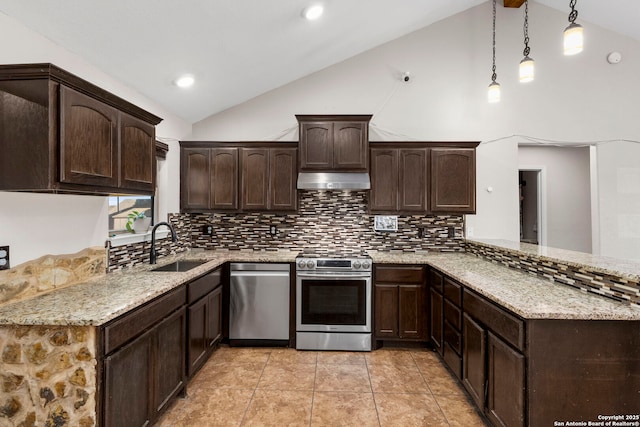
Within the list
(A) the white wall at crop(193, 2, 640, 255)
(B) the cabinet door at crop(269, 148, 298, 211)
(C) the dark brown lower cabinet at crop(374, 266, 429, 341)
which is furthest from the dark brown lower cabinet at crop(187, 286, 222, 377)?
(A) the white wall at crop(193, 2, 640, 255)

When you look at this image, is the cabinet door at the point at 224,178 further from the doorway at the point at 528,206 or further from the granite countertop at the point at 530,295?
the doorway at the point at 528,206

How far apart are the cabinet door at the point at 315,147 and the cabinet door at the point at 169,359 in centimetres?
196

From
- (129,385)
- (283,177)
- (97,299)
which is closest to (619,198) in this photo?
(283,177)

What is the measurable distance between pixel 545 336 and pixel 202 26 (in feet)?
9.99

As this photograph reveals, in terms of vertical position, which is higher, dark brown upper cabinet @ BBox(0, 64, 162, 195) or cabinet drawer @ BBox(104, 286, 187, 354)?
dark brown upper cabinet @ BBox(0, 64, 162, 195)

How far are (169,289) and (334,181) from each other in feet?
6.46

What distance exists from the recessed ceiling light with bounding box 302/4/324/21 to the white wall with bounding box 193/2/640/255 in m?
1.24

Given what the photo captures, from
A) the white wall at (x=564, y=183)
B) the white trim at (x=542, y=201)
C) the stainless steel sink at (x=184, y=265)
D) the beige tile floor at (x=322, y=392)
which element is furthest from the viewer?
the white wall at (x=564, y=183)

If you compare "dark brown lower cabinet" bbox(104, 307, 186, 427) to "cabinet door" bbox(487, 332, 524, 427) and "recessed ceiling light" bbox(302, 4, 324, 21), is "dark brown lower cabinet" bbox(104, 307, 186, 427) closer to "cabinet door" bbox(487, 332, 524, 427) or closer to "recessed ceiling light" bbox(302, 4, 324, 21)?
"cabinet door" bbox(487, 332, 524, 427)

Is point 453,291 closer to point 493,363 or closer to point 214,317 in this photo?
point 493,363

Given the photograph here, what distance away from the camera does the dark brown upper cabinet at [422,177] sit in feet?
11.9

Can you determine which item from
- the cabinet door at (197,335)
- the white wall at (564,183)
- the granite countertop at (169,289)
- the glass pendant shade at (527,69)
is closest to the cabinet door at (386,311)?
the granite countertop at (169,289)

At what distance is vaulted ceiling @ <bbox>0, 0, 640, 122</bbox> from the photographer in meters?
2.02

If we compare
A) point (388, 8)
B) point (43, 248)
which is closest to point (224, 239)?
point (43, 248)
